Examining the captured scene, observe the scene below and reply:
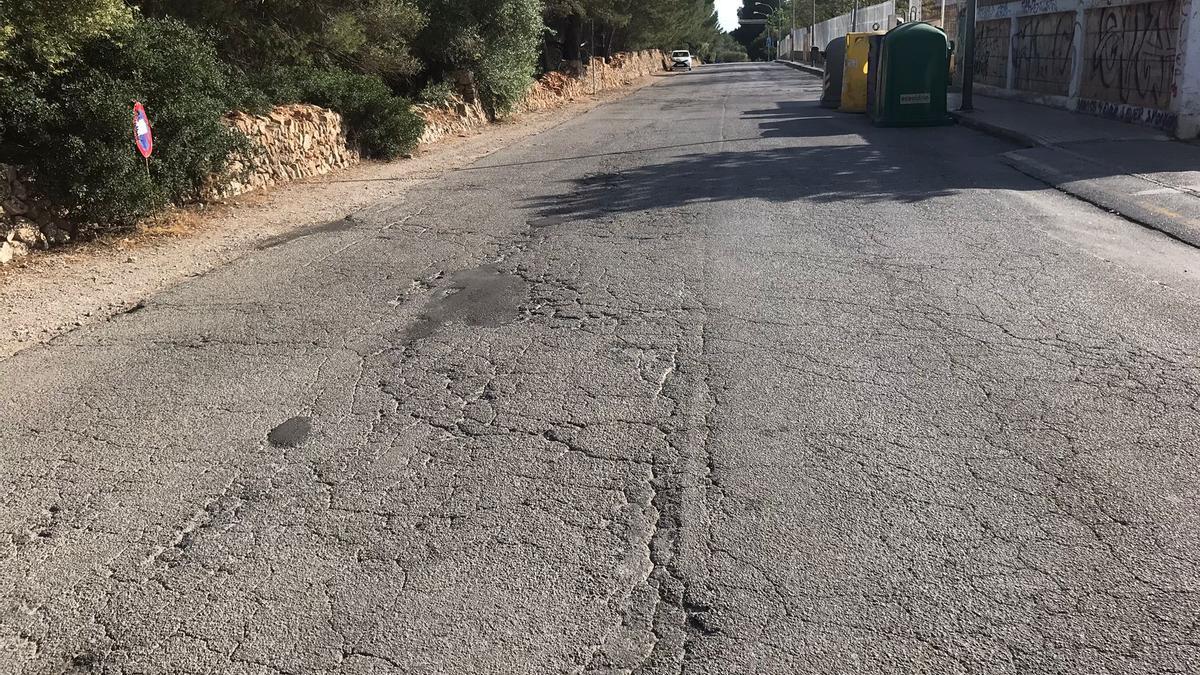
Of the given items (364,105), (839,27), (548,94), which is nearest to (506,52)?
(548,94)

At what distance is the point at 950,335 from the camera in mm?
6145

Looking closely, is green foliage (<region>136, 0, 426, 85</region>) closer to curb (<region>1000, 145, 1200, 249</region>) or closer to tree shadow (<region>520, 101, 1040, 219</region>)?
tree shadow (<region>520, 101, 1040, 219</region>)

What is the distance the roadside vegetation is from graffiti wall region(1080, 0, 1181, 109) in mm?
12619

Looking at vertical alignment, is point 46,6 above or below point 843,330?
above

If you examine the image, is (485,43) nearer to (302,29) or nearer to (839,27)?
(302,29)

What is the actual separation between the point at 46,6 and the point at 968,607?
8.71m

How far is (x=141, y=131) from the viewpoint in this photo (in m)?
9.45

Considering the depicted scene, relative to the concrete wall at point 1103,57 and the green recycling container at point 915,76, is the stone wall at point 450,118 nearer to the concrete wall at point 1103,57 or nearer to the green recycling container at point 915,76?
the green recycling container at point 915,76

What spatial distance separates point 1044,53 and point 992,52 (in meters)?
4.87

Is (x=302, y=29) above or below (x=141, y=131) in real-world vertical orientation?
above

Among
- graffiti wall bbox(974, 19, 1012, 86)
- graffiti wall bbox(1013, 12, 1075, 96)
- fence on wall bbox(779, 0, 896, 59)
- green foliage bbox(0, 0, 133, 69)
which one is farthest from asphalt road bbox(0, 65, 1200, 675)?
fence on wall bbox(779, 0, 896, 59)

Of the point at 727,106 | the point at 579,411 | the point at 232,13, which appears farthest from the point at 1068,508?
the point at 727,106

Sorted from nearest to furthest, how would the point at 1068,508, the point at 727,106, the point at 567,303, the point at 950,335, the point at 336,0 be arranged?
the point at 1068,508, the point at 950,335, the point at 567,303, the point at 336,0, the point at 727,106

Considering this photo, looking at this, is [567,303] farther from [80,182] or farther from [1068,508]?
[80,182]
